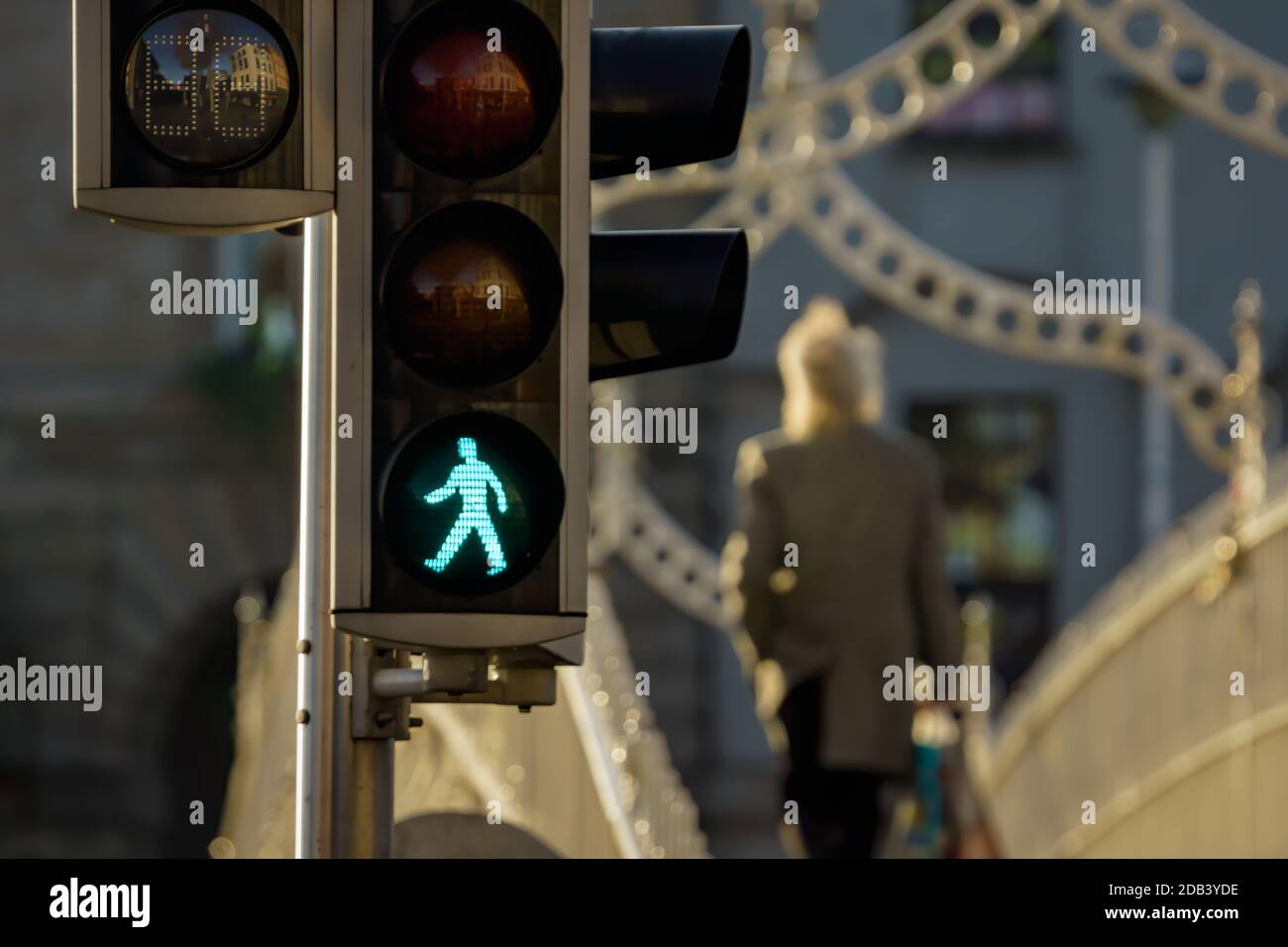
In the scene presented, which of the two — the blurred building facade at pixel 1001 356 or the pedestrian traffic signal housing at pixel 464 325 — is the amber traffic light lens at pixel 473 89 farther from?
the blurred building facade at pixel 1001 356

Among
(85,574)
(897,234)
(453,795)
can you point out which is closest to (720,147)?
(453,795)

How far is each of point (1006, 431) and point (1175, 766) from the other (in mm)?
20412

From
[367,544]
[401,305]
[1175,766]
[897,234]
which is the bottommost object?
[1175,766]

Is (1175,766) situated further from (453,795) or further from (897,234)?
(897,234)

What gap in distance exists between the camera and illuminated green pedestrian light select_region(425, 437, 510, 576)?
3.93m

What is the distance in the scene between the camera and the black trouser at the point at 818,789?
7898 mm

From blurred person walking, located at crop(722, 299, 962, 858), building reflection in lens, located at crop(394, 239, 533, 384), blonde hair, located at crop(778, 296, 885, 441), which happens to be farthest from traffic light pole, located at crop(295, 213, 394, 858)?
blonde hair, located at crop(778, 296, 885, 441)

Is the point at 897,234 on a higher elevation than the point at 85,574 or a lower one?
higher

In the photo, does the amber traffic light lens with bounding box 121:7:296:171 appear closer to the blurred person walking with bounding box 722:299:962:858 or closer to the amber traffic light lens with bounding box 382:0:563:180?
the amber traffic light lens with bounding box 382:0:563:180

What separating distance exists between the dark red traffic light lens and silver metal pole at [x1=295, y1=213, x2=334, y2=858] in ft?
1.33

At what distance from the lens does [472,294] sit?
3.97 meters

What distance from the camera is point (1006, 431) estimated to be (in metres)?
32.3

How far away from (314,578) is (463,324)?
644 mm
